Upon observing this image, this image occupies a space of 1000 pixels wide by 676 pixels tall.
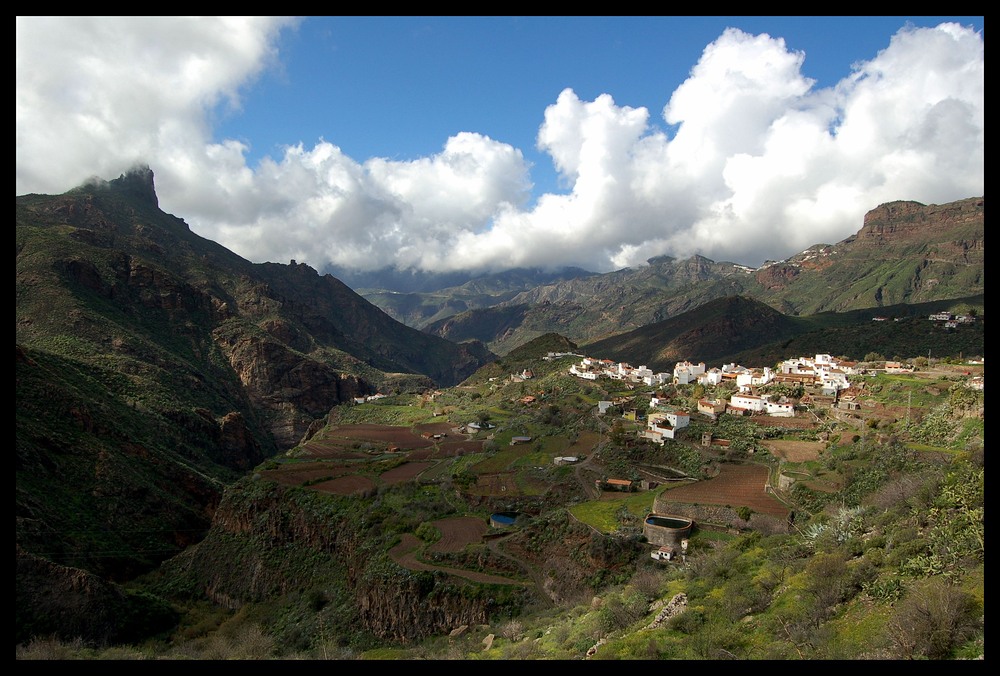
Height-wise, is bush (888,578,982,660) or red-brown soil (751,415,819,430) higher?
bush (888,578,982,660)

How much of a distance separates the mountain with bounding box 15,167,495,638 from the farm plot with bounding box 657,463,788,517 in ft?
84.6

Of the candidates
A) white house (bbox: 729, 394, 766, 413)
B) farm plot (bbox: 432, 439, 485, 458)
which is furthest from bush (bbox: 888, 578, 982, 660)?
farm plot (bbox: 432, 439, 485, 458)

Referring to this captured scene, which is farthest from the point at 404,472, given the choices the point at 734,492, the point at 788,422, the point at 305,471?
the point at 788,422

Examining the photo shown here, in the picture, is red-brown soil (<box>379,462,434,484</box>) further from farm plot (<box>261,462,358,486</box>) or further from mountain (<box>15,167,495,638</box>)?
mountain (<box>15,167,495,638</box>)

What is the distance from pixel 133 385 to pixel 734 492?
2428 inches

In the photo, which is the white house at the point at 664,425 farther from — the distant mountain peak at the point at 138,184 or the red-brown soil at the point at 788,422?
the distant mountain peak at the point at 138,184

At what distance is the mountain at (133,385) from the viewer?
29875 mm

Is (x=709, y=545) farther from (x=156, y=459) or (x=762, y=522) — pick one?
(x=156, y=459)

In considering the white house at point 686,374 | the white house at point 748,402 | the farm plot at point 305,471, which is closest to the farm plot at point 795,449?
the white house at point 748,402

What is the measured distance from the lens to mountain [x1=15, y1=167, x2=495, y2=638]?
29.9 meters

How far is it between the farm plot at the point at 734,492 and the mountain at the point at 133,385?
2578cm

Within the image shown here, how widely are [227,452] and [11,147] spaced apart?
212 ft

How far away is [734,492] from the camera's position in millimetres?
25984

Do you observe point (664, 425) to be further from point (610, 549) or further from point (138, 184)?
point (138, 184)
